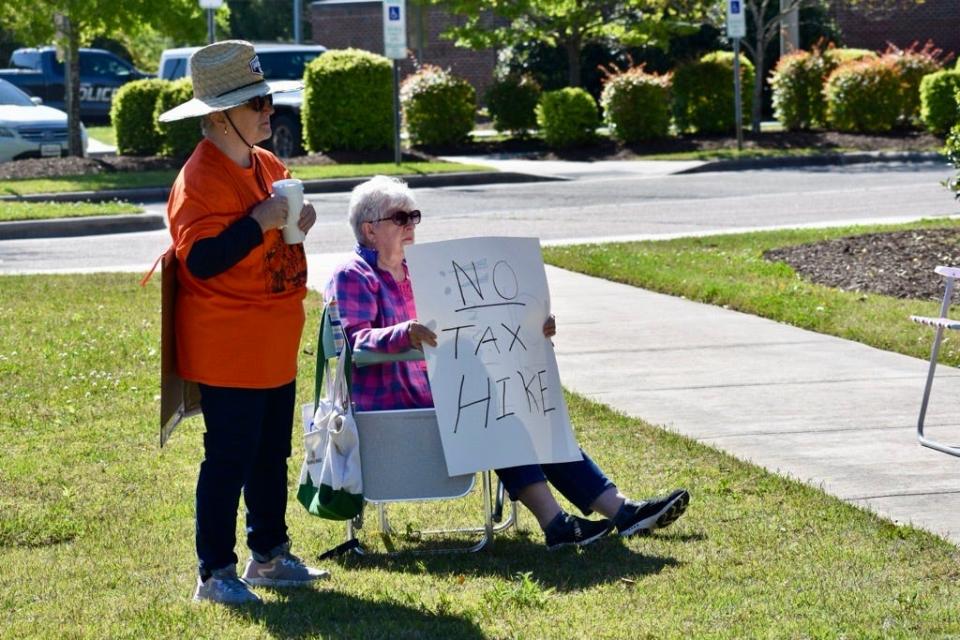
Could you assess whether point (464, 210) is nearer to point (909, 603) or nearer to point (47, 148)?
point (47, 148)

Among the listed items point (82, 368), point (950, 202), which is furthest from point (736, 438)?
point (950, 202)

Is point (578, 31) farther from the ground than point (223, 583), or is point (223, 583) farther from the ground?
point (578, 31)

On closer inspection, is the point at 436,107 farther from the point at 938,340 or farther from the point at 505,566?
the point at 505,566

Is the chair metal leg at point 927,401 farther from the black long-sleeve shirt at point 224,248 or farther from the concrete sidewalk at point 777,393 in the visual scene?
the black long-sleeve shirt at point 224,248

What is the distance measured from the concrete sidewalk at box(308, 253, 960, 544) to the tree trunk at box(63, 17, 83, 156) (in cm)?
1489

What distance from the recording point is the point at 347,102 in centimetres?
2480

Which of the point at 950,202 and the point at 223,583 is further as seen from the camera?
the point at 950,202

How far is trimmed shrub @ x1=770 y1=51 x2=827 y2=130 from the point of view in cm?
2716

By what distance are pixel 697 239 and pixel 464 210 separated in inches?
181

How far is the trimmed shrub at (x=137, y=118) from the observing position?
25141mm

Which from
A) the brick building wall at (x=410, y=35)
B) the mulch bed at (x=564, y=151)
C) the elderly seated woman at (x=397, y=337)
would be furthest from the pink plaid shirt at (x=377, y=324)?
the brick building wall at (x=410, y=35)

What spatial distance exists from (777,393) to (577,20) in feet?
74.5

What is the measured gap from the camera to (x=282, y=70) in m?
29.1

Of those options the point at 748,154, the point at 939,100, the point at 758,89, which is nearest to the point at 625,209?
the point at 748,154
